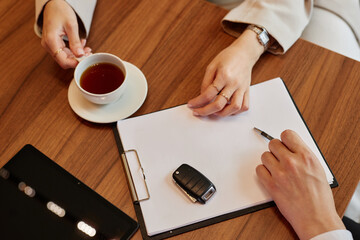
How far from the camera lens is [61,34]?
2.65 ft

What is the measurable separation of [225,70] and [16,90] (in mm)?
514

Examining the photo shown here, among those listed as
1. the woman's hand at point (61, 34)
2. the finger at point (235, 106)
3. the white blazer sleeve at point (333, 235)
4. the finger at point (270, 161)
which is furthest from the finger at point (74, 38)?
the white blazer sleeve at point (333, 235)

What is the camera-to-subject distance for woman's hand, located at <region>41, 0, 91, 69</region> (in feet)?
2.53

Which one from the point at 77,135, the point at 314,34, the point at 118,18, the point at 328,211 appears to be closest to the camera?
the point at 328,211

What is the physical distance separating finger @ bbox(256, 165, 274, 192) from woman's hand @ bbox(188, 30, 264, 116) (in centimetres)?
14

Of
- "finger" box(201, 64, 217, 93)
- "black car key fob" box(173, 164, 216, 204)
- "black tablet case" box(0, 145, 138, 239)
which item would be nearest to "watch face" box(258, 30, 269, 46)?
"finger" box(201, 64, 217, 93)

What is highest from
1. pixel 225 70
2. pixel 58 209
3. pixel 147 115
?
pixel 225 70

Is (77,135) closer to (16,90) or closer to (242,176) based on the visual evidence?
(16,90)

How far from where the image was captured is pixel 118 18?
89cm

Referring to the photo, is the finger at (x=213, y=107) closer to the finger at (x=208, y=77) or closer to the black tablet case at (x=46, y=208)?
the finger at (x=208, y=77)

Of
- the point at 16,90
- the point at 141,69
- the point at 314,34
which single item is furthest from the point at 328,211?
the point at 16,90

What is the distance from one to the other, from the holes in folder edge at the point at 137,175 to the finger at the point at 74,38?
27 cm

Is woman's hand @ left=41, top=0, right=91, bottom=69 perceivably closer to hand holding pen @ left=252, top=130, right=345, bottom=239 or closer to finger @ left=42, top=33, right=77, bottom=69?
finger @ left=42, top=33, right=77, bottom=69

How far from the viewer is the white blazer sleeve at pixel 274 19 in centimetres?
82
